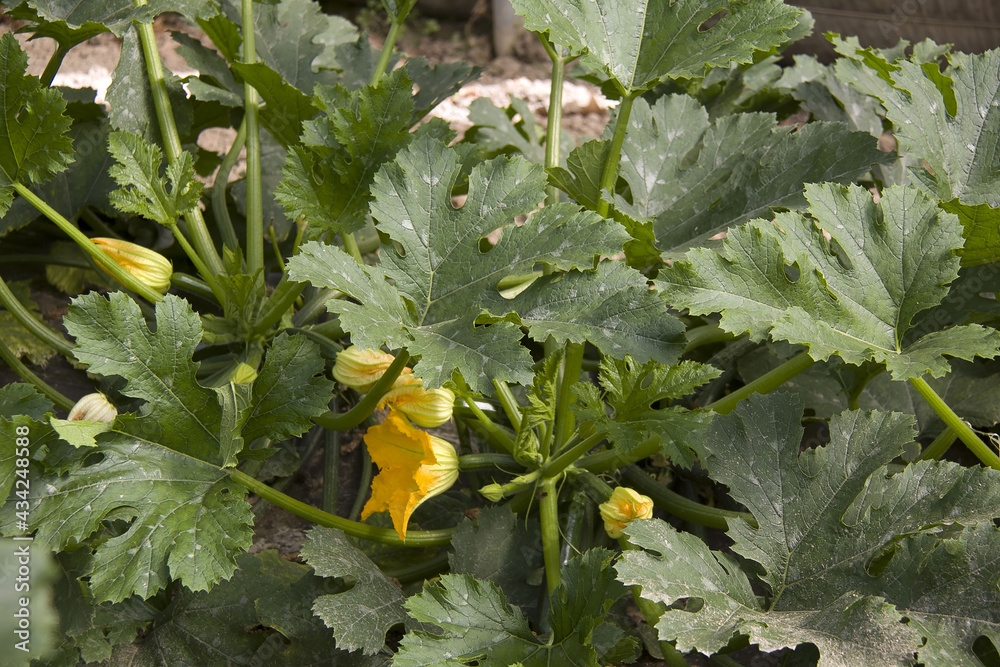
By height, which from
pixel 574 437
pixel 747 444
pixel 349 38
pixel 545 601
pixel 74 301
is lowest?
pixel 545 601

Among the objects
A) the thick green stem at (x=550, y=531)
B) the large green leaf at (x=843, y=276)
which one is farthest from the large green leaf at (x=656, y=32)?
the thick green stem at (x=550, y=531)

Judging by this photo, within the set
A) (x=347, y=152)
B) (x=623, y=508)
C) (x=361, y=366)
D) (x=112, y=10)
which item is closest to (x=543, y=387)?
(x=623, y=508)

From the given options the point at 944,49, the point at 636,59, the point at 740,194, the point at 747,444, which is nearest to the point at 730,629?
the point at 747,444

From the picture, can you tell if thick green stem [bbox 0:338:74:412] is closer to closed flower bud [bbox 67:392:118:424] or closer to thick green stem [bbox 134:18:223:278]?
closed flower bud [bbox 67:392:118:424]

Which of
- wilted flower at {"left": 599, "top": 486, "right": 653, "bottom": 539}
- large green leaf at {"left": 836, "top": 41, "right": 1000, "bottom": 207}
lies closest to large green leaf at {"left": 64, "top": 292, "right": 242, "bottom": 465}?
wilted flower at {"left": 599, "top": 486, "right": 653, "bottom": 539}

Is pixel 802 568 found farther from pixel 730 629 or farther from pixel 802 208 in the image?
pixel 802 208

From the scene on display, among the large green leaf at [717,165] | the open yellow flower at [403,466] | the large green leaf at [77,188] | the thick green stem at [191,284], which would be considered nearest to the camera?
the open yellow flower at [403,466]

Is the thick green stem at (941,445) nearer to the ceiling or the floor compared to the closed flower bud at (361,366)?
nearer to the floor

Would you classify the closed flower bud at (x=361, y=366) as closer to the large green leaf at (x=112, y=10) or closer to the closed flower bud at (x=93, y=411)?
the closed flower bud at (x=93, y=411)
